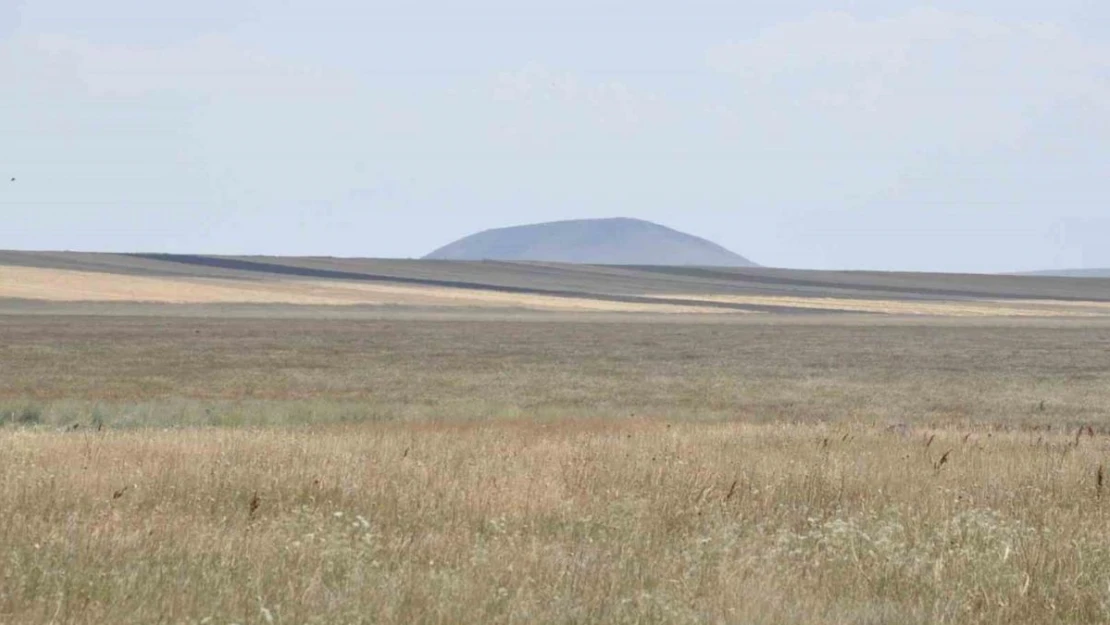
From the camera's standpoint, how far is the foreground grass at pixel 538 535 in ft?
27.0

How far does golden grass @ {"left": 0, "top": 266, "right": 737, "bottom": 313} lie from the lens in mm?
90938

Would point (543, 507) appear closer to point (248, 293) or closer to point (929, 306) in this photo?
point (248, 293)

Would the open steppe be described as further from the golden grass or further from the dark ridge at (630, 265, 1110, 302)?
the dark ridge at (630, 265, 1110, 302)

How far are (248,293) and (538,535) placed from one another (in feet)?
304

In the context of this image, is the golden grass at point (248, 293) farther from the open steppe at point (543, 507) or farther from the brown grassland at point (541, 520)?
the brown grassland at point (541, 520)

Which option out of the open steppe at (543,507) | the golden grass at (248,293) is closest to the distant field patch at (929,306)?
the golden grass at (248,293)

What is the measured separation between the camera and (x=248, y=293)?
3969 inches

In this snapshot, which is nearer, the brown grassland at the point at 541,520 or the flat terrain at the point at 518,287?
the brown grassland at the point at 541,520

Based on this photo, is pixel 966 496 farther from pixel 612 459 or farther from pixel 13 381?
pixel 13 381

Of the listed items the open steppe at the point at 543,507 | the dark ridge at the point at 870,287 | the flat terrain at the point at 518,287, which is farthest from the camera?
the dark ridge at the point at 870,287

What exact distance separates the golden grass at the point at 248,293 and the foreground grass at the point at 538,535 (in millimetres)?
76185

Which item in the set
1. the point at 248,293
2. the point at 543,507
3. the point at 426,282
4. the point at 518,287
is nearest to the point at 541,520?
the point at 543,507

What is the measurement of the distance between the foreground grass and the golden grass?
76185mm

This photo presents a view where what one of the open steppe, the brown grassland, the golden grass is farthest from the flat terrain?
the brown grassland
